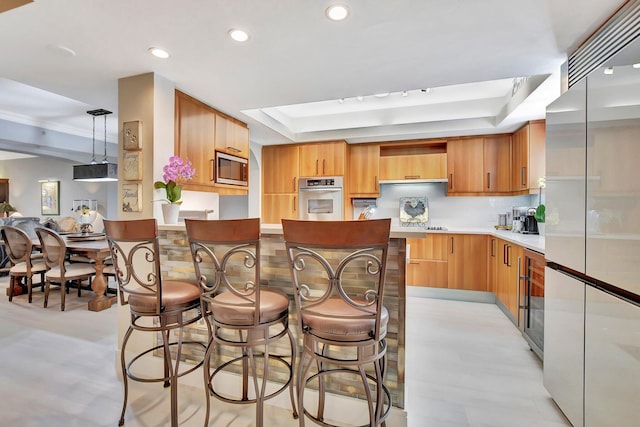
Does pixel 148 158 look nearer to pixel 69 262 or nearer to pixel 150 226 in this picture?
pixel 150 226

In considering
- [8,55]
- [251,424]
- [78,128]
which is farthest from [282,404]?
[78,128]

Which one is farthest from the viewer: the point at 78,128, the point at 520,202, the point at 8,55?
the point at 78,128

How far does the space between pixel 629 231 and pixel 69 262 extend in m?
5.80

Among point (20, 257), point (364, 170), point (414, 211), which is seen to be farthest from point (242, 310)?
point (20, 257)

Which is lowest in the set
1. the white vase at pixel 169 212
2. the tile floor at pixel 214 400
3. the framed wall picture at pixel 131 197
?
the tile floor at pixel 214 400

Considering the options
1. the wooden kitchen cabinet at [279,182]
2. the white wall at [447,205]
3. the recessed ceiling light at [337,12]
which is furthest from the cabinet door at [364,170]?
the recessed ceiling light at [337,12]

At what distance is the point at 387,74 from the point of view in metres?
2.30

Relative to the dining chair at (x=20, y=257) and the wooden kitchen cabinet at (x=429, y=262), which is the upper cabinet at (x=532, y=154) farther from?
the dining chair at (x=20, y=257)

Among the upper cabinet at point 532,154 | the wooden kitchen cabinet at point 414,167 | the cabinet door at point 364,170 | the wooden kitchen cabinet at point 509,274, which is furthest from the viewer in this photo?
the cabinet door at point 364,170

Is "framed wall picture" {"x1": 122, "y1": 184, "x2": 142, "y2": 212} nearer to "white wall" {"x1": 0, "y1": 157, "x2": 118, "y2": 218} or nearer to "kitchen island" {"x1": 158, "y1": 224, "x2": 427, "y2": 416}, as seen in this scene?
"kitchen island" {"x1": 158, "y1": 224, "x2": 427, "y2": 416}

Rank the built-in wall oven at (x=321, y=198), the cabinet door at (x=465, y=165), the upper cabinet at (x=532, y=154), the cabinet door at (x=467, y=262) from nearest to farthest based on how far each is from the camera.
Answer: the upper cabinet at (x=532, y=154)
the cabinet door at (x=467, y=262)
the cabinet door at (x=465, y=165)
the built-in wall oven at (x=321, y=198)

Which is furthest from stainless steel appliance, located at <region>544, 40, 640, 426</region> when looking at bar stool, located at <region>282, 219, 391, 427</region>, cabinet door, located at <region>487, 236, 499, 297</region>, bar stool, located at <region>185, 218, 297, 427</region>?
cabinet door, located at <region>487, 236, 499, 297</region>

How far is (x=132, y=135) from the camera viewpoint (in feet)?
7.47

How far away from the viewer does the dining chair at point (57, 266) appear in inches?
140
